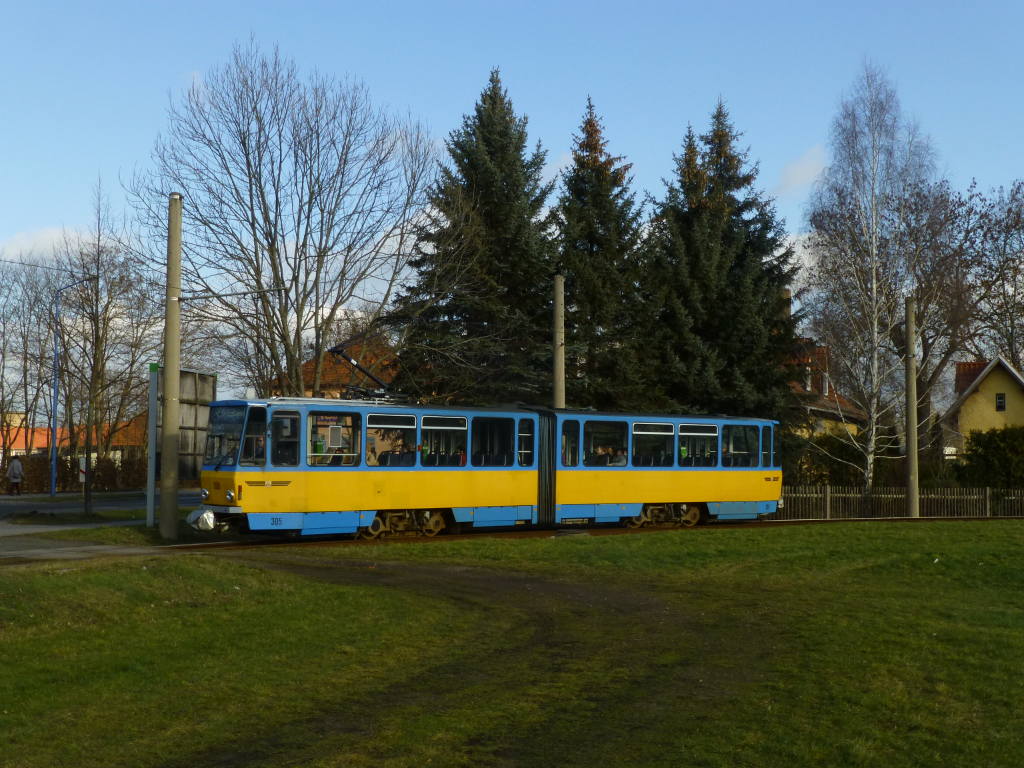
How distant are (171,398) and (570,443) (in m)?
8.91

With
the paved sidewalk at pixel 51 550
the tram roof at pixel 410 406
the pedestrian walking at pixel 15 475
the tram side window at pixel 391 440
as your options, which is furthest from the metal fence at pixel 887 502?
the pedestrian walking at pixel 15 475

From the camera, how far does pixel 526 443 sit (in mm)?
25359

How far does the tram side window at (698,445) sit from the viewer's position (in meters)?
28.3

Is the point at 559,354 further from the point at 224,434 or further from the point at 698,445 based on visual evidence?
the point at 224,434

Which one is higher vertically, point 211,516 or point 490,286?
point 490,286

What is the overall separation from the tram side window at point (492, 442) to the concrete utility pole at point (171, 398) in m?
6.23

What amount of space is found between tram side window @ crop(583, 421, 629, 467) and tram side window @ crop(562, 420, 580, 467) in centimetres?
21

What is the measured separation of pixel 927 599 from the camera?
14594 mm

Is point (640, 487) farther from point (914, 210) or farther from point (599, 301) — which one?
point (914, 210)

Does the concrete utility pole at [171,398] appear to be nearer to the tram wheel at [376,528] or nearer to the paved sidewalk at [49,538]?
the paved sidewalk at [49,538]

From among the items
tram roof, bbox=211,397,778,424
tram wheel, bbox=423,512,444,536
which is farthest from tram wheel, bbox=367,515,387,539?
tram roof, bbox=211,397,778,424

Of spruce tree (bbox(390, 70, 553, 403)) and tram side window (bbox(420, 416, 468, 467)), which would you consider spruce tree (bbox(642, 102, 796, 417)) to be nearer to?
spruce tree (bbox(390, 70, 553, 403))

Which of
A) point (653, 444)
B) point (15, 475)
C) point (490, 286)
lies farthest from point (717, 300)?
point (15, 475)

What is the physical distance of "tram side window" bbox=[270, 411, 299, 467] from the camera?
69.8 feet
